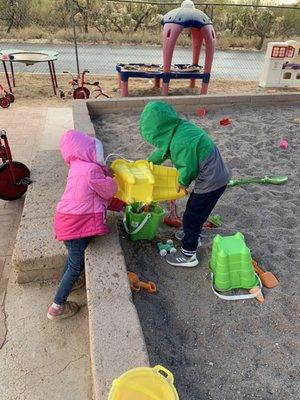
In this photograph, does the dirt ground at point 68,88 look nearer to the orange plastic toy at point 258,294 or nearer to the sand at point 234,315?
the sand at point 234,315

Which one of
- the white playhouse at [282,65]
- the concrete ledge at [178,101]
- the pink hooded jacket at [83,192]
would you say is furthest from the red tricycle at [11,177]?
the white playhouse at [282,65]

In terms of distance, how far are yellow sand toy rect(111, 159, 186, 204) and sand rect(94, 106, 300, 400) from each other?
47 cm

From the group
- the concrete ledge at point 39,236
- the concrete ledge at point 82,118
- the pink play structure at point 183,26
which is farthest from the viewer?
the pink play structure at point 183,26

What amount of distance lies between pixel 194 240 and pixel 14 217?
1836 millimetres

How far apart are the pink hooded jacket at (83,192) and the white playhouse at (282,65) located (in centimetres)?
811

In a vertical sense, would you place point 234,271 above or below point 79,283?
above

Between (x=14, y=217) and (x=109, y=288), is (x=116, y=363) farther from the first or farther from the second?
(x=14, y=217)

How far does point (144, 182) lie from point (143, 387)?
4.57ft

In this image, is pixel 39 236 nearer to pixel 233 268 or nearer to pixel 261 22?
pixel 233 268

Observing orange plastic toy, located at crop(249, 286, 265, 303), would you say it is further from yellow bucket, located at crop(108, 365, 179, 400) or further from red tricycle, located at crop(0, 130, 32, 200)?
red tricycle, located at crop(0, 130, 32, 200)

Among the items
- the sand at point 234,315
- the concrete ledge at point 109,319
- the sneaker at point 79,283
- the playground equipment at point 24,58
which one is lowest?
the sneaker at point 79,283

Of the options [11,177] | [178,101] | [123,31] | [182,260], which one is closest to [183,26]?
[178,101]

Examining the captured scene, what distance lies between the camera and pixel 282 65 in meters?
9.08

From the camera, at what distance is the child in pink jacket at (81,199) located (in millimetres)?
2234
